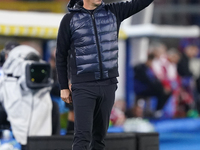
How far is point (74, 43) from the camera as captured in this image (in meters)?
3.59

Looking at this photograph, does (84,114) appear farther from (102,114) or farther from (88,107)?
(102,114)

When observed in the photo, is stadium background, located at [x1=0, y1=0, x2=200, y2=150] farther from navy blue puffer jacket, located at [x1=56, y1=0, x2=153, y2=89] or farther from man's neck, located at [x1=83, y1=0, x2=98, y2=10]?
man's neck, located at [x1=83, y1=0, x2=98, y2=10]

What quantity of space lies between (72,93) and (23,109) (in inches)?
54.5

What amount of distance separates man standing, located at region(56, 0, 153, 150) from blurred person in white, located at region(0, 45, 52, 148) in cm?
123

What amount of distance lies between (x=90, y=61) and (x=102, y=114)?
39 cm

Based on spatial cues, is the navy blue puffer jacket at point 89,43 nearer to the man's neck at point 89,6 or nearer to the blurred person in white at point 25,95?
the man's neck at point 89,6

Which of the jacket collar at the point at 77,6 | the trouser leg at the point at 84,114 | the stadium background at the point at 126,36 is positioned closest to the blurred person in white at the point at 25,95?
the jacket collar at the point at 77,6

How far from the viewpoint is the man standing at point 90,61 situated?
352 centimetres

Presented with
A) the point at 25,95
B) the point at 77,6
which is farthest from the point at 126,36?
the point at 77,6

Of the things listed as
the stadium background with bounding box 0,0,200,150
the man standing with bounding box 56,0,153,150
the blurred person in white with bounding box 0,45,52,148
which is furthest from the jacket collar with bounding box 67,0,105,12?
the stadium background with bounding box 0,0,200,150

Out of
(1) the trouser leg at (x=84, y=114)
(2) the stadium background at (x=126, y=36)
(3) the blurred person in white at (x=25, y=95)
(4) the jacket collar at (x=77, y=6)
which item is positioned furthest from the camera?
(2) the stadium background at (x=126, y=36)

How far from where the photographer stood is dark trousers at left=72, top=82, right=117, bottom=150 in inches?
138

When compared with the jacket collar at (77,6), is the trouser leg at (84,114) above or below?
below

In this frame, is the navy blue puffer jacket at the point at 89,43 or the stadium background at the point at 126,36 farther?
the stadium background at the point at 126,36
